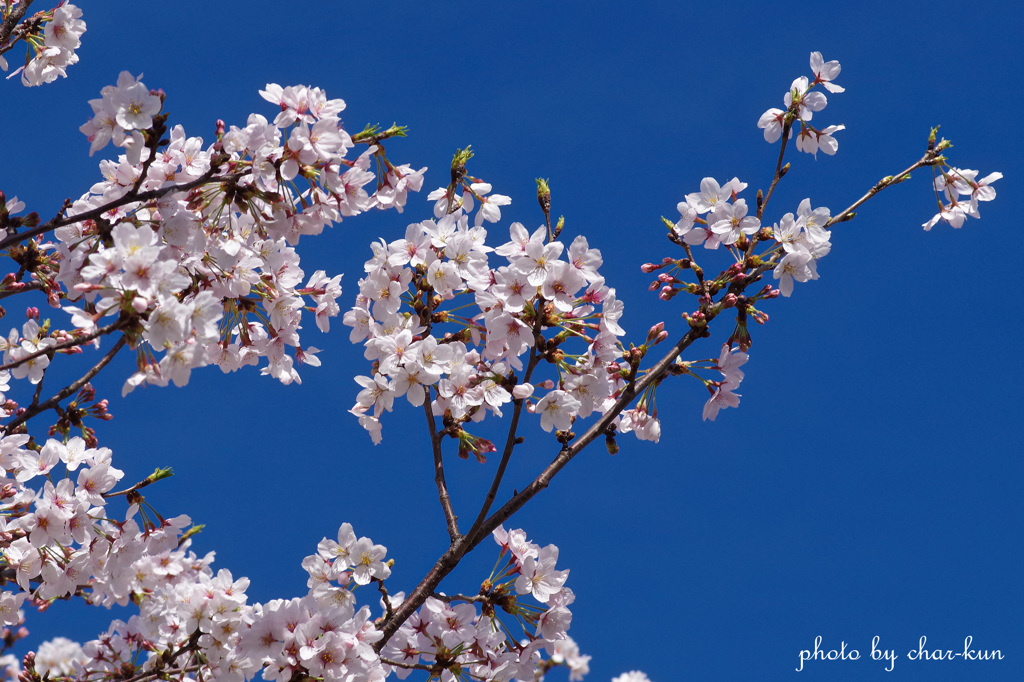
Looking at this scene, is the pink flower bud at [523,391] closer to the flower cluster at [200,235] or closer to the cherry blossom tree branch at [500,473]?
the cherry blossom tree branch at [500,473]

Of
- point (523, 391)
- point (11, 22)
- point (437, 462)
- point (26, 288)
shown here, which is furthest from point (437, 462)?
point (11, 22)

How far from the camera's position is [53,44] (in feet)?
21.6

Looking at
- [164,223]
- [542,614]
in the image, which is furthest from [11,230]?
[542,614]

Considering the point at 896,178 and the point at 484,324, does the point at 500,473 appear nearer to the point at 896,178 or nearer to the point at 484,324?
the point at 484,324

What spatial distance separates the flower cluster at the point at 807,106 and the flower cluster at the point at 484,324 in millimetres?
1605

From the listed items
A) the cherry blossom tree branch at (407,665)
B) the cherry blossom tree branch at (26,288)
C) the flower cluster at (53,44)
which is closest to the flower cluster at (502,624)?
the cherry blossom tree branch at (407,665)

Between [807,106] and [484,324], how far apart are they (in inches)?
99.1

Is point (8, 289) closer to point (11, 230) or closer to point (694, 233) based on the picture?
point (11, 230)

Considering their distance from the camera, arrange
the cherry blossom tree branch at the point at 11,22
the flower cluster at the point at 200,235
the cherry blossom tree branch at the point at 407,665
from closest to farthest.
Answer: the flower cluster at the point at 200,235
the cherry blossom tree branch at the point at 407,665
the cherry blossom tree branch at the point at 11,22

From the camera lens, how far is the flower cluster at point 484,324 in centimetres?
462

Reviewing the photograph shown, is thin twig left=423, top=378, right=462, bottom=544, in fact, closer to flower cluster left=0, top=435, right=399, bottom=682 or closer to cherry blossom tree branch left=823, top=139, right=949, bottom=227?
flower cluster left=0, top=435, right=399, bottom=682

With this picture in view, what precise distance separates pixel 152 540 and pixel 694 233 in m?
3.98

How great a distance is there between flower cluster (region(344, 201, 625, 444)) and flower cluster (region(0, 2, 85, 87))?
3.70m

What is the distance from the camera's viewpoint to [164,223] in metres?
4.81
